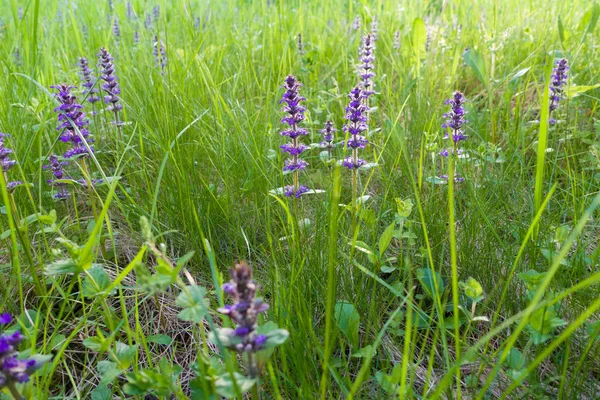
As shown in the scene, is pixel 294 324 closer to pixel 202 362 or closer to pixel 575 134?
pixel 202 362

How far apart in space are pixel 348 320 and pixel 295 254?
1.26 ft

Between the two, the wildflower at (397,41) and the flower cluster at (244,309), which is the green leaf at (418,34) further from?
the flower cluster at (244,309)

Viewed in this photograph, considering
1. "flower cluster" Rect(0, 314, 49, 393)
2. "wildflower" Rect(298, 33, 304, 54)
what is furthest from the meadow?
"wildflower" Rect(298, 33, 304, 54)

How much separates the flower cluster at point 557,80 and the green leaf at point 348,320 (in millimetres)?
1928

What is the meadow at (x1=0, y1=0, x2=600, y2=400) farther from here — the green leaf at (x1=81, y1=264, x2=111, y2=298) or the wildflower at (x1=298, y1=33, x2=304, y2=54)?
the wildflower at (x1=298, y1=33, x2=304, y2=54)

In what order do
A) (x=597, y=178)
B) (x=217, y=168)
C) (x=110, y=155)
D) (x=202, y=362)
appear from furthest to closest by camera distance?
(x=110, y=155) < (x=217, y=168) < (x=597, y=178) < (x=202, y=362)

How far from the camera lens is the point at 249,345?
106cm

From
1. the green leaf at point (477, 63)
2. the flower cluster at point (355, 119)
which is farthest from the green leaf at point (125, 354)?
the green leaf at point (477, 63)

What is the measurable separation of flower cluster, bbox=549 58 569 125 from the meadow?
1 cm

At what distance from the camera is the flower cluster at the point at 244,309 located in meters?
1.00

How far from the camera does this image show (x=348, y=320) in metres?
1.60

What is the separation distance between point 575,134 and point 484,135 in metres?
0.50

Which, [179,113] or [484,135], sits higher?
[179,113]

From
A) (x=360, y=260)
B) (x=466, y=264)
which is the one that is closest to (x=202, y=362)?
(x=360, y=260)
